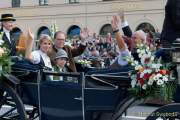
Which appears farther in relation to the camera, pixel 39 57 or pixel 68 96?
pixel 39 57

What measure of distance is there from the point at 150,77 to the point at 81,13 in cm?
4220

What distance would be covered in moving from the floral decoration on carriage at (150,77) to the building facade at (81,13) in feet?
117

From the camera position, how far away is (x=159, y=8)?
40.8 meters

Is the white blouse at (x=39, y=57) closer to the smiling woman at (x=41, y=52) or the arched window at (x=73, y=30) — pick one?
the smiling woman at (x=41, y=52)

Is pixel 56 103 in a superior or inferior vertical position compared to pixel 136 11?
inferior

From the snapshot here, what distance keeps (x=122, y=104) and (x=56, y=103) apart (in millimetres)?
831

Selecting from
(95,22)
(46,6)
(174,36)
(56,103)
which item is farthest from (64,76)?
(46,6)

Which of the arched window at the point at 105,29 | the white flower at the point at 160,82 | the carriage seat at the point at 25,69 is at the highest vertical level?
the arched window at the point at 105,29

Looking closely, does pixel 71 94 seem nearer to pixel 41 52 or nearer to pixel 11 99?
pixel 11 99

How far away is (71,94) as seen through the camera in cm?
541

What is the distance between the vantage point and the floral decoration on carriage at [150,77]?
4917 millimetres

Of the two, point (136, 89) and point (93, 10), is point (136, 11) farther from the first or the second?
point (136, 89)

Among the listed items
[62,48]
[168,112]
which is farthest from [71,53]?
[168,112]

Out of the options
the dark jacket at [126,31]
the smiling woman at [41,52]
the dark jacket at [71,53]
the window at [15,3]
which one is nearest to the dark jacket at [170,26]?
the smiling woman at [41,52]
